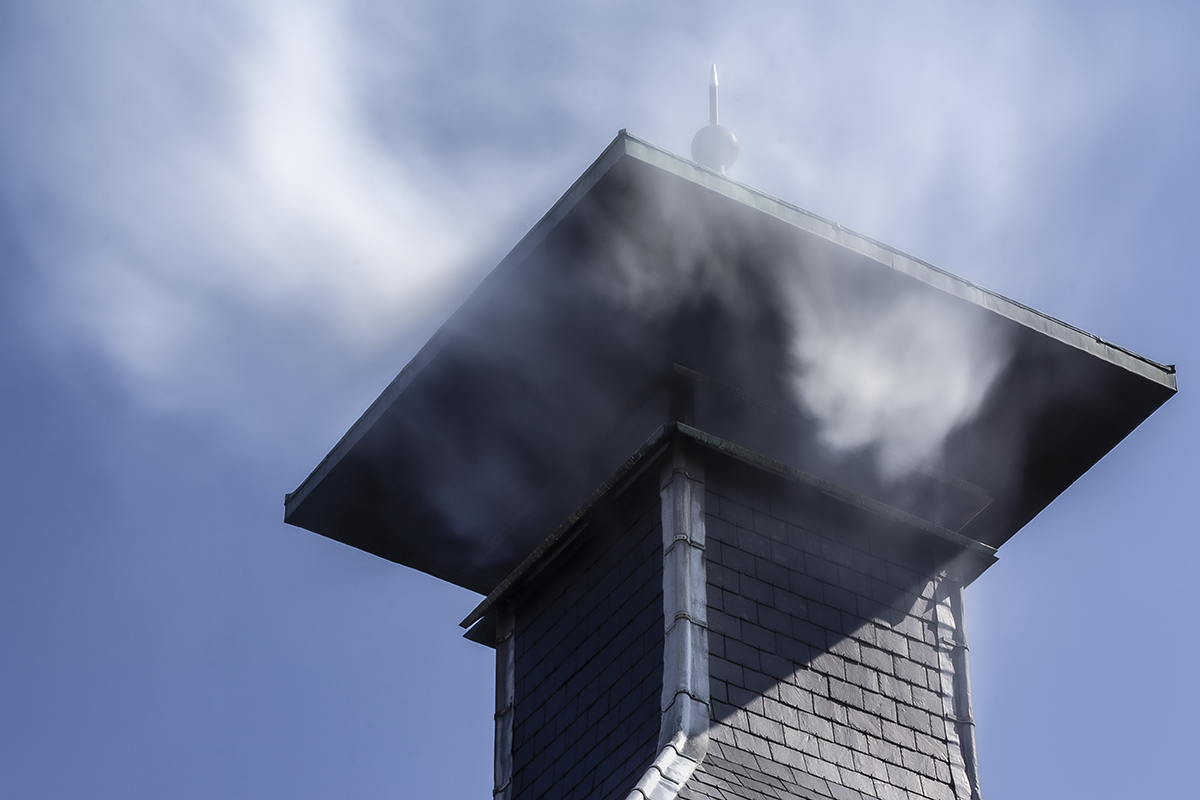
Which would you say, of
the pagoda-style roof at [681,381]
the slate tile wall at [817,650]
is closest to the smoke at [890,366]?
the pagoda-style roof at [681,381]

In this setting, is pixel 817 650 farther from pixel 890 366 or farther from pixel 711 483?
pixel 890 366

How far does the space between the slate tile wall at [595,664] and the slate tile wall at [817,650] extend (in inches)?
17.9

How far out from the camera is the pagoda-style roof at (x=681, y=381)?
10.1 meters

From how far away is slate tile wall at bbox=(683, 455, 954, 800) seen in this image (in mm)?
10109

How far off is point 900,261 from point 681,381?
1778 millimetres

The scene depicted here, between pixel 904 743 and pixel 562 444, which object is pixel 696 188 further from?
pixel 904 743

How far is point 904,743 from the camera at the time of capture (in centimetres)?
1070

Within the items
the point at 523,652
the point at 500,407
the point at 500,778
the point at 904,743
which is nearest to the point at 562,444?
the point at 500,407

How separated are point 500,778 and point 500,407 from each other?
8.66 ft

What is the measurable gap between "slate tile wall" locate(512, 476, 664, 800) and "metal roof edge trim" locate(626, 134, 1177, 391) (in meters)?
2.17

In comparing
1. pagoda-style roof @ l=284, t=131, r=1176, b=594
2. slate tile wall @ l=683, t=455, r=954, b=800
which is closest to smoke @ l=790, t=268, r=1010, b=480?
pagoda-style roof @ l=284, t=131, r=1176, b=594

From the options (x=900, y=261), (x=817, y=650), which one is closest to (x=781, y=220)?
(x=900, y=261)

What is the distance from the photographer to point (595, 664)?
36.4ft

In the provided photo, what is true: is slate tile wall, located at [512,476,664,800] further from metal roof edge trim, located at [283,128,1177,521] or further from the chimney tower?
metal roof edge trim, located at [283,128,1177,521]
